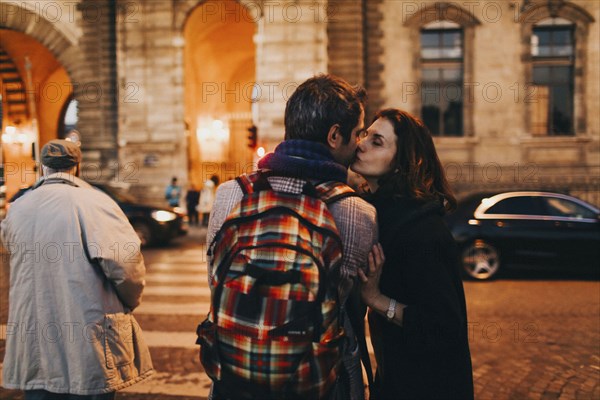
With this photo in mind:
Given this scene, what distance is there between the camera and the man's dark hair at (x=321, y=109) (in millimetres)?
1861

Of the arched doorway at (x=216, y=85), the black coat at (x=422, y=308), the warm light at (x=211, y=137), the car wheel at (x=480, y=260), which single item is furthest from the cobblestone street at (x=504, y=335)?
the warm light at (x=211, y=137)

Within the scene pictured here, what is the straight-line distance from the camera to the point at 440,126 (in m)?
19.1

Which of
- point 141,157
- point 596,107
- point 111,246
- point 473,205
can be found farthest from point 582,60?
point 111,246

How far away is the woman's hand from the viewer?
1912 millimetres

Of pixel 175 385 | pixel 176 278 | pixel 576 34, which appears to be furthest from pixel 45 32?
pixel 175 385

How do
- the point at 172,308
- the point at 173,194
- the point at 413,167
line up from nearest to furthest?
1. the point at 413,167
2. the point at 172,308
3. the point at 173,194

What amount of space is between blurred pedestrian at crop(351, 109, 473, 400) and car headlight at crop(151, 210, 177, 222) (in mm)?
11556

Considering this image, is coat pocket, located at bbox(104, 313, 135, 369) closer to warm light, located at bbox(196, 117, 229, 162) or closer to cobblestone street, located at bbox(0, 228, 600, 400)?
cobblestone street, located at bbox(0, 228, 600, 400)

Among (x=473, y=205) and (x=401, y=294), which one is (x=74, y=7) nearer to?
(x=473, y=205)

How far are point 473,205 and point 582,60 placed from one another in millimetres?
11605

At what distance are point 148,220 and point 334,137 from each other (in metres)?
11.8

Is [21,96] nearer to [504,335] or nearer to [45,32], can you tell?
[45,32]

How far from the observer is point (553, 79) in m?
18.6

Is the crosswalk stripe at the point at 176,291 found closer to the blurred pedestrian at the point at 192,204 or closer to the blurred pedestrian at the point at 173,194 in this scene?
the blurred pedestrian at the point at 173,194
